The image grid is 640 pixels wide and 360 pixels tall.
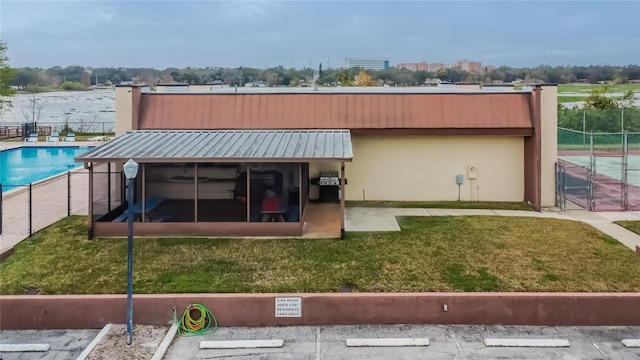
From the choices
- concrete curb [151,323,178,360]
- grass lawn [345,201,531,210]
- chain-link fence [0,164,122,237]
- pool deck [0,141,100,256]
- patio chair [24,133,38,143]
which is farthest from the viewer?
patio chair [24,133,38,143]

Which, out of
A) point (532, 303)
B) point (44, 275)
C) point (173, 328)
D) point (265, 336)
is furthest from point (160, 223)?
point (532, 303)

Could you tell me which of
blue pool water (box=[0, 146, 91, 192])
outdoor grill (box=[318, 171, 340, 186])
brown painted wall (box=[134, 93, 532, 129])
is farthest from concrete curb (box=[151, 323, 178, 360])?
blue pool water (box=[0, 146, 91, 192])

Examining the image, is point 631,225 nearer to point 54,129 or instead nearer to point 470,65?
point 54,129

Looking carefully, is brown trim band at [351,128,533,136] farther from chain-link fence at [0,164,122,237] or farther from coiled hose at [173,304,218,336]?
coiled hose at [173,304,218,336]

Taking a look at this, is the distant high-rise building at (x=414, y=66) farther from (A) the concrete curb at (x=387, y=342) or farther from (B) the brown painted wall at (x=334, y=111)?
(A) the concrete curb at (x=387, y=342)

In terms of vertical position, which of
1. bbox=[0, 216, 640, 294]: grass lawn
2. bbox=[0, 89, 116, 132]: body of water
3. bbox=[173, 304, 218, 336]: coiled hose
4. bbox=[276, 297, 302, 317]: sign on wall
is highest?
bbox=[0, 89, 116, 132]: body of water

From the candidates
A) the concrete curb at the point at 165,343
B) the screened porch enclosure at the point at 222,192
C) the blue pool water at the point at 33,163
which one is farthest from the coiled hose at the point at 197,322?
the blue pool water at the point at 33,163

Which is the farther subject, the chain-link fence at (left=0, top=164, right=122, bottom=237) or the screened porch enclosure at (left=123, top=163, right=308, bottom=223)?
the chain-link fence at (left=0, top=164, right=122, bottom=237)

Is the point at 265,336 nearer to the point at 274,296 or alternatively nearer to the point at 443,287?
the point at 274,296
